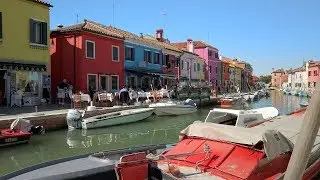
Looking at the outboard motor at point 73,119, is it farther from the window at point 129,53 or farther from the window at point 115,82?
the window at point 129,53

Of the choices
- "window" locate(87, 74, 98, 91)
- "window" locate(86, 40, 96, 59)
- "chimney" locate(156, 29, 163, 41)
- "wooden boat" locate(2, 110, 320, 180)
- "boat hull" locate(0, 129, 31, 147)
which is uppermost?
"chimney" locate(156, 29, 163, 41)

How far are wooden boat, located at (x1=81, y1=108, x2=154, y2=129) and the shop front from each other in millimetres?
5291

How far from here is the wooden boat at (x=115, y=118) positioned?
64.3 ft

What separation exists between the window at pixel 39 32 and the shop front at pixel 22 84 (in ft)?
5.12

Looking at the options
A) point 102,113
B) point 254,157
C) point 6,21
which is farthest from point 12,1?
point 254,157

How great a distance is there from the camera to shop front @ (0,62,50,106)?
22000 mm

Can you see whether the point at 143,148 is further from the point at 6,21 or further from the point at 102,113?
the point at 6,21

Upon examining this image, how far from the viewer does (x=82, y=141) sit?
53.7 ft

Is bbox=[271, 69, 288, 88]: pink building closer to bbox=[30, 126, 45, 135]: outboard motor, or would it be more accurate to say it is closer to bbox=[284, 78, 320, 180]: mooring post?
bbox=[30, 126, 45, 135]: outboard motor

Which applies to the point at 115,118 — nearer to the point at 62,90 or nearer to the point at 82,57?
the point at 62,90

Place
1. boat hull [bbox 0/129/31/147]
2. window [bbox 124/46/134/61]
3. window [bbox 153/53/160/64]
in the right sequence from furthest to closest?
window [bbox 153/53/160/64] → window [bbox 124/46/134/61] → boat hull [bbox 0/129/31/147]

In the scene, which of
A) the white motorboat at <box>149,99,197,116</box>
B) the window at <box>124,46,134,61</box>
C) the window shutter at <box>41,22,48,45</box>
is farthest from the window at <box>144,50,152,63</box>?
→ the window shutter at <box>41,22,48,45</box>

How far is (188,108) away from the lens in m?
29.0

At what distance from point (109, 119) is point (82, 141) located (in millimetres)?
4373
